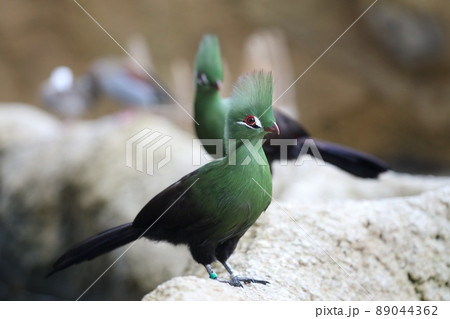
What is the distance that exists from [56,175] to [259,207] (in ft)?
9.42

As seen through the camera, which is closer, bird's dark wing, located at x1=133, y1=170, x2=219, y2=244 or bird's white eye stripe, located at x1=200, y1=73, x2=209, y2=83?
bird's dark wing, located at x1=133, y1=170, x2=219, y2=244

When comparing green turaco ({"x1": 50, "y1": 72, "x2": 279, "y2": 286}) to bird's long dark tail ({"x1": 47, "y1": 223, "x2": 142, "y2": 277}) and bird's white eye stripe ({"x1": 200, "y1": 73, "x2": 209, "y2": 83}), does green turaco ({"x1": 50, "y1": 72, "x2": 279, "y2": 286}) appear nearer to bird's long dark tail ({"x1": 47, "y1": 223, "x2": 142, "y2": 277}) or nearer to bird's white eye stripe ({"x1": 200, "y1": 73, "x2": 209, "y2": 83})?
bird's long dark tail ({"x1": 47, "y1": 223, "x2": 142, "y2": 277})

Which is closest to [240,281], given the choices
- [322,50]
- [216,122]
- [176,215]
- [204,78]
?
[176,215]

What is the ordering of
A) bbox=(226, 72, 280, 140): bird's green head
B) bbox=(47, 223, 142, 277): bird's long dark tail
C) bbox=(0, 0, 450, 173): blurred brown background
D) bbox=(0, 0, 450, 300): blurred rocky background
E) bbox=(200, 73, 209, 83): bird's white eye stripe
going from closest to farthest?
bbox=(226, 72, 280, 140): bird's green head, bbox=(47, 223, 142, 277): bird's long dark tail, bbox=(200, 73, 209, 83): bird's white eye stripe, bbox=(0, 0, 450, 300): blurred rocky background, bbox=(0, 0, 450, 173): blurred brown background

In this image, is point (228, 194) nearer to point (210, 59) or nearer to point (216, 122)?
point (216, 122)

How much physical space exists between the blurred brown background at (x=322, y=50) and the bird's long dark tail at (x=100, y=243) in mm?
5896

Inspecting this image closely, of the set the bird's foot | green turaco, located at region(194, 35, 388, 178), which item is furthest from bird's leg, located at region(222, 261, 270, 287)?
green turaco, located at region(194, 35, 388, 178)

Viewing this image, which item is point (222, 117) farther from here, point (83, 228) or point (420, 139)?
point (420, 139)

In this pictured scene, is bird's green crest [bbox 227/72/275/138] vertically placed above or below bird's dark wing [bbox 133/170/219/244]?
above

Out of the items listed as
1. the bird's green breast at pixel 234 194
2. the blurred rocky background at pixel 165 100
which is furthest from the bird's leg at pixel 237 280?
the blurred rocky background at pixel 165 100

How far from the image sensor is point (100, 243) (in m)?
2.18

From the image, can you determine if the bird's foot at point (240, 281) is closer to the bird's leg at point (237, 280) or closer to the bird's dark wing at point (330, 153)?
the bird's leg at point (237, 280)

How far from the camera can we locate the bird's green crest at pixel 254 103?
6.50 ft

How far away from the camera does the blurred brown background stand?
7590 millimetres
